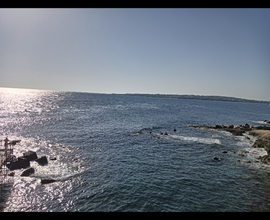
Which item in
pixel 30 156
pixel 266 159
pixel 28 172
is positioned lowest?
pixel 28 172

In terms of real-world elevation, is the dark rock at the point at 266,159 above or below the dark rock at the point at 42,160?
above

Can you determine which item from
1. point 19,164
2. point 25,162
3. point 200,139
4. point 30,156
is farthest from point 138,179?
point 200,139

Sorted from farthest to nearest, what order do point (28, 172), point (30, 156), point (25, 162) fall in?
1. point (30, 156)
2. point (25, 162)
3. point (28, 172)

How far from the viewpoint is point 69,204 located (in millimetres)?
17281

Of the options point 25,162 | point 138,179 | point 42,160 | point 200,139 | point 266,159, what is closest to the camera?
point 138,179

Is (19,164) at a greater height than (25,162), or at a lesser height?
lesser

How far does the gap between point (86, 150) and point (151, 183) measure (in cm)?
1594

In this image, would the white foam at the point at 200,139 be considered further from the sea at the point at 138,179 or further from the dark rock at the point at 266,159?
the dark rock at the point at 266,159

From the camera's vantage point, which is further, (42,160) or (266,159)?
(266,159)

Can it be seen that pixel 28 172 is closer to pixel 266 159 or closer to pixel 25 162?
pixel 25 162

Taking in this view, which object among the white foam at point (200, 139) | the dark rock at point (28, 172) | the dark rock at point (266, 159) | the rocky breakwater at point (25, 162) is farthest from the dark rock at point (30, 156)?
the dark rock at point (266, 159)
